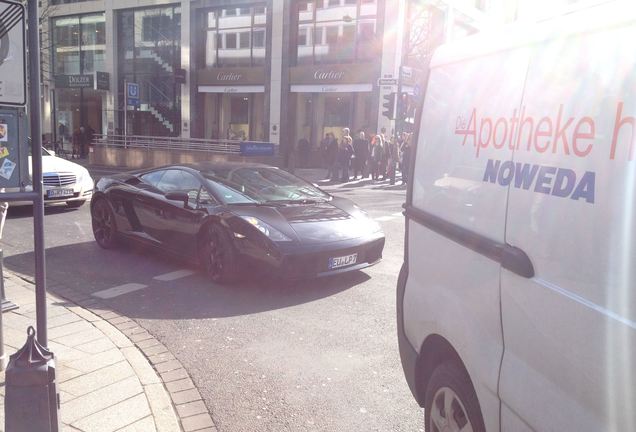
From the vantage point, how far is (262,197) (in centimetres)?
662

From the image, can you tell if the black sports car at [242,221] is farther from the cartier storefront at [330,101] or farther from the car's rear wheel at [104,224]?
the cartier storefront at [330,101]

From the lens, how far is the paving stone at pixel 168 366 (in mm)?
4055

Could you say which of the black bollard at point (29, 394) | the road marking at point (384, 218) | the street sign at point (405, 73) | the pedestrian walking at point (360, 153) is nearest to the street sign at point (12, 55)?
the black bollard at point (29, 394)

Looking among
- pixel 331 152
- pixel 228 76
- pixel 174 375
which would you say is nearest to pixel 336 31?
pixel 228 76

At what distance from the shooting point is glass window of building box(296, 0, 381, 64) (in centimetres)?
2533

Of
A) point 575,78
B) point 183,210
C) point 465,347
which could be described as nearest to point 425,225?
point 465,347

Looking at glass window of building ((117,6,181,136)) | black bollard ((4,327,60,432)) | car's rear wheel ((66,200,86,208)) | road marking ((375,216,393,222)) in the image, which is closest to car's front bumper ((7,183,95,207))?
car's rear wheel ((66,200,86,208))

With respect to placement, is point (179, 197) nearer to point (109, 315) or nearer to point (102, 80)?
point (109, 315)

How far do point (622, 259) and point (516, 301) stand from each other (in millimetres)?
490

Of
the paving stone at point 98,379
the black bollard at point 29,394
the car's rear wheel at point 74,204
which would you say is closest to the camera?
the black bollard at point 29,394

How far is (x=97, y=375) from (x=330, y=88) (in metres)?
23.4

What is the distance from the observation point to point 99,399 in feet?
11.4

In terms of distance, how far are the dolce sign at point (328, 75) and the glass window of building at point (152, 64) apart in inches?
382

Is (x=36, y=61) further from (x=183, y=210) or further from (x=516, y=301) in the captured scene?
(x=183, y=210)
